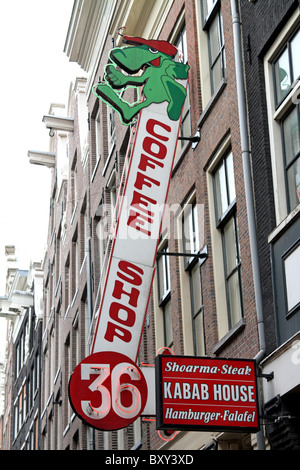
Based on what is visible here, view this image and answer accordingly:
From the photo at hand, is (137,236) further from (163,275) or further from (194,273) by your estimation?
(163,275)

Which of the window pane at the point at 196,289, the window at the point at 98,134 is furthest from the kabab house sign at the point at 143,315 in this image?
the window at the point at 98,134

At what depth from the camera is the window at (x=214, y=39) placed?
1705 cm

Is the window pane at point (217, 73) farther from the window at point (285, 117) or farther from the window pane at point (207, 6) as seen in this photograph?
the window at point (285, 117)

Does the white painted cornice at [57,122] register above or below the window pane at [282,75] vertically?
above

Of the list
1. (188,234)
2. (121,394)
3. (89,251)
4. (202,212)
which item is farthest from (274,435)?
(89,251)

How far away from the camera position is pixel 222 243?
1598 centimetres

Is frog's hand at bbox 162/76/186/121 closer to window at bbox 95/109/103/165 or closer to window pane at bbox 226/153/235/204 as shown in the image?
window pane at bbox 226/153/235/204

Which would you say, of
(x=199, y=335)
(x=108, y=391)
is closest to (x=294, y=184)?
(x=108, y=391)

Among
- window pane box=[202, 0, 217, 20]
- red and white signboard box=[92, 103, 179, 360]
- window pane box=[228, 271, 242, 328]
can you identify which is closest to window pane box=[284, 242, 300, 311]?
window pane box=[228, 271, 242, 328]

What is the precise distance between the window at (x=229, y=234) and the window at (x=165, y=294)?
3.67 meters

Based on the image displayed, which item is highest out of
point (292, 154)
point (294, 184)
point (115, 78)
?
point (115, 78)

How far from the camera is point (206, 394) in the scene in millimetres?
12078

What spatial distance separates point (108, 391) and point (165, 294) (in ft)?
21.7
